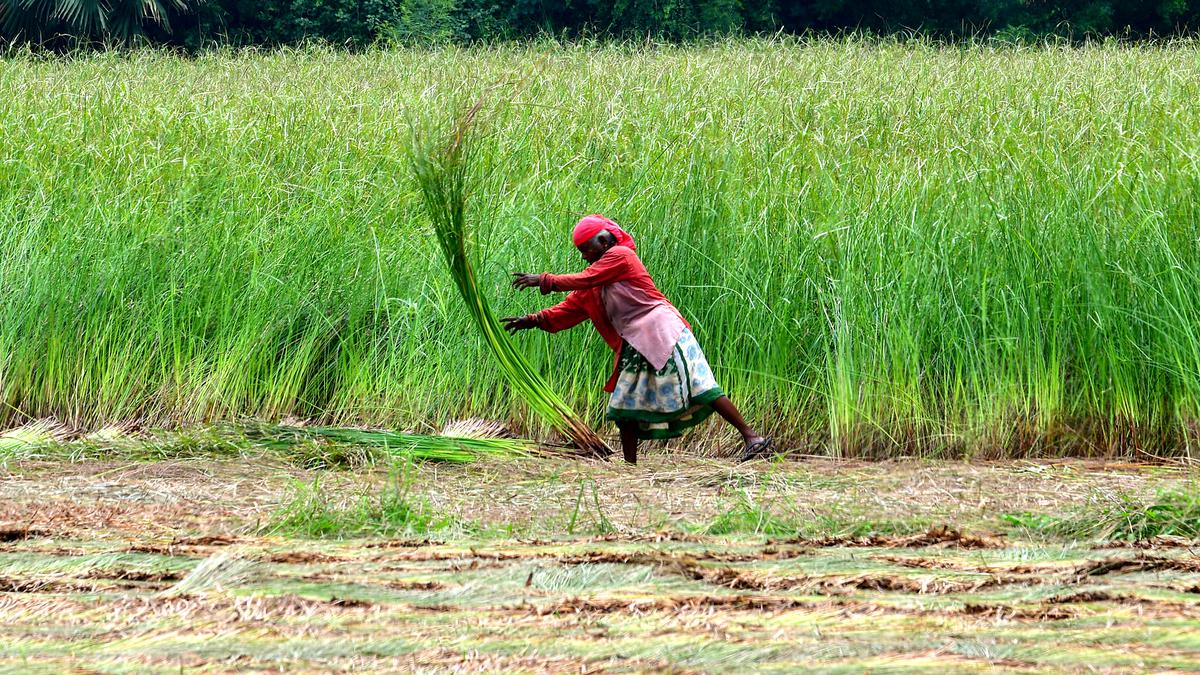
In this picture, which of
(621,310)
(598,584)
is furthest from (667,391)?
(598,584)

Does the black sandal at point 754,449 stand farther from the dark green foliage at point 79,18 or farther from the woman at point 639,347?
the dark green foliage at point 79,18

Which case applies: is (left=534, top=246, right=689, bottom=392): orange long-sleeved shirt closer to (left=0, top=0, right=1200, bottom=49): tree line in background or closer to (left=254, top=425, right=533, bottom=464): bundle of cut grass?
(left=254, top=425, right=533, bottom=464): bundle of cut grass

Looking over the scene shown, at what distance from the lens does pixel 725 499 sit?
388cm

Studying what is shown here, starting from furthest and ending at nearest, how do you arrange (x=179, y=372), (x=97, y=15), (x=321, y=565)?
(x=97, y=15), (x=179, y=372), (x=321, y=565)

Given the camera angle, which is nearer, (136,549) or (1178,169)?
(136,549)

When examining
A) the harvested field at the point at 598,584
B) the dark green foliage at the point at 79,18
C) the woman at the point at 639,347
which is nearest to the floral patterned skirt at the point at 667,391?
the woman at the point at 639,347

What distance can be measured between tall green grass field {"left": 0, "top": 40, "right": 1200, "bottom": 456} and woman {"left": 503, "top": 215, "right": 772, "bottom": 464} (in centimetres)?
44

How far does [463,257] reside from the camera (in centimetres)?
472

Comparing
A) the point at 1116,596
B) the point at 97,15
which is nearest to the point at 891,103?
the point at 1116,596

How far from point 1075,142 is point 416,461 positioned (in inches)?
187

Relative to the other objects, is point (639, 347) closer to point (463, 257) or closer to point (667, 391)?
A: point (667, 391)

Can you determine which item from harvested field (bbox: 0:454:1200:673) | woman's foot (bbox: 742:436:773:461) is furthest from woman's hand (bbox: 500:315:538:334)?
woman's foot (bbox: 742:436:773:461)

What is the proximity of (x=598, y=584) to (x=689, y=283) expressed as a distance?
9.95 feet

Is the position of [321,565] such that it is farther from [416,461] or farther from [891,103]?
[891,103]
